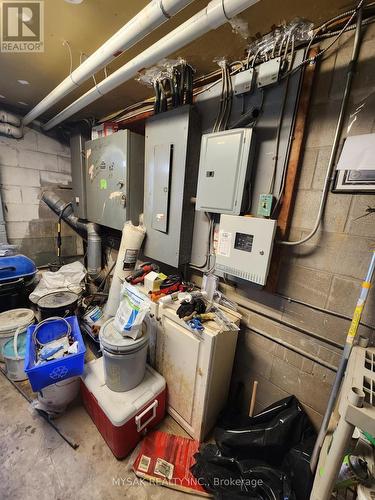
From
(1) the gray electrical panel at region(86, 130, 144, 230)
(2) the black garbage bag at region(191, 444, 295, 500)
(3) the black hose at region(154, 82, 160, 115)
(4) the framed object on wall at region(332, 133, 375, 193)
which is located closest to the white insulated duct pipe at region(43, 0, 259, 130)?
(3) the black hose at region(154, 82, 160, 115)

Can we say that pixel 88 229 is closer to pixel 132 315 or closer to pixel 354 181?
pixel 132 315

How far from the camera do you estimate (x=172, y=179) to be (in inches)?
60.9

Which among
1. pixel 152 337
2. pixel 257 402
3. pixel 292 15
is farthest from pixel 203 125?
pixel 257 402

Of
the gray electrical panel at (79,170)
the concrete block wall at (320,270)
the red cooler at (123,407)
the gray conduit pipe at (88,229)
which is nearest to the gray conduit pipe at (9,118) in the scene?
the gray electrical panel at (79,170)

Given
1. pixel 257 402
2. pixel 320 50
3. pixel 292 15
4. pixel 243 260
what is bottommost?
pixel 257 402

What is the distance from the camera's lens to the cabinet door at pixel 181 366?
4.13 feet

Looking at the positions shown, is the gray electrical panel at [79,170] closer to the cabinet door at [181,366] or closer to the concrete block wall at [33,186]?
the concrete block wall at [33,186]

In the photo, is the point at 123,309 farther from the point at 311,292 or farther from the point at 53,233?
the point at 53,233

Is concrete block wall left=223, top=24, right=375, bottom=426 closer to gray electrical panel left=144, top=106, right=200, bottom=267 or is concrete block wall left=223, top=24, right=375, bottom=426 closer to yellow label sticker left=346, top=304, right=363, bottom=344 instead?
yellow label sticker left=346, top=304, right=363, bottom=344

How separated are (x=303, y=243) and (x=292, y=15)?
1104 millimetres

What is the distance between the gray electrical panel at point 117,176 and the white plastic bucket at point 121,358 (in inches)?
44.5

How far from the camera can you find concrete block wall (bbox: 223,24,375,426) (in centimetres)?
97

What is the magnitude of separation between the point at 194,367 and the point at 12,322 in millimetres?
1708

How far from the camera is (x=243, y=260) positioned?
1227 millimetres
